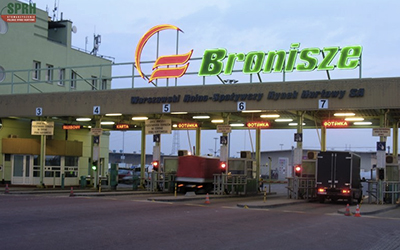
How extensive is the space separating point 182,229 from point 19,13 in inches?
1378

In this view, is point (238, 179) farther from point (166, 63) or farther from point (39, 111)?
point (39, 111)

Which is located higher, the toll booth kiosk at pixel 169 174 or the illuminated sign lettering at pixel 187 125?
the illuminated sign lettering at pixel 187 125

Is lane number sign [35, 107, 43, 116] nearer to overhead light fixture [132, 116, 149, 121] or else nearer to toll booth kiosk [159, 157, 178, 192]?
overhead light fixture [132, 116, 149, 121]

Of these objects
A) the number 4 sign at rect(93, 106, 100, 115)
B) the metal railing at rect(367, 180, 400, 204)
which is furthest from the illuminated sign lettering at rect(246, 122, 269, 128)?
the number 4 sign at rect(93, 106, 100, 115)

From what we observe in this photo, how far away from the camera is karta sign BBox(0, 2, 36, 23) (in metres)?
43.5

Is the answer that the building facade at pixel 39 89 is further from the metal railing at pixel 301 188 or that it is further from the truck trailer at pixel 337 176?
the truck trailer at pixel 337 176

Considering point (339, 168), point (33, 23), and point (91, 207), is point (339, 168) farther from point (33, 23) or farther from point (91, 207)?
point (33, 23)

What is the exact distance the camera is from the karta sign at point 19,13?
4349 cm

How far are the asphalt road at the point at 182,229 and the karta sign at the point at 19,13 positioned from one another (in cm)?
2645

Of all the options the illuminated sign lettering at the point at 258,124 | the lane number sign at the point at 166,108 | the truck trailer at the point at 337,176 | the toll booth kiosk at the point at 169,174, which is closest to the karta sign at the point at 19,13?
the toll booth kiosk at the point at 169,174

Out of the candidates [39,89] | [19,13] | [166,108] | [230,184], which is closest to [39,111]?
[39,89]

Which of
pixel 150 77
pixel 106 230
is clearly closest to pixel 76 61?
pixel 150 77

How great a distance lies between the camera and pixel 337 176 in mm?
28859

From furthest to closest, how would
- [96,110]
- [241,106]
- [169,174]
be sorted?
[169,174] < [96,110] < [241,106]
